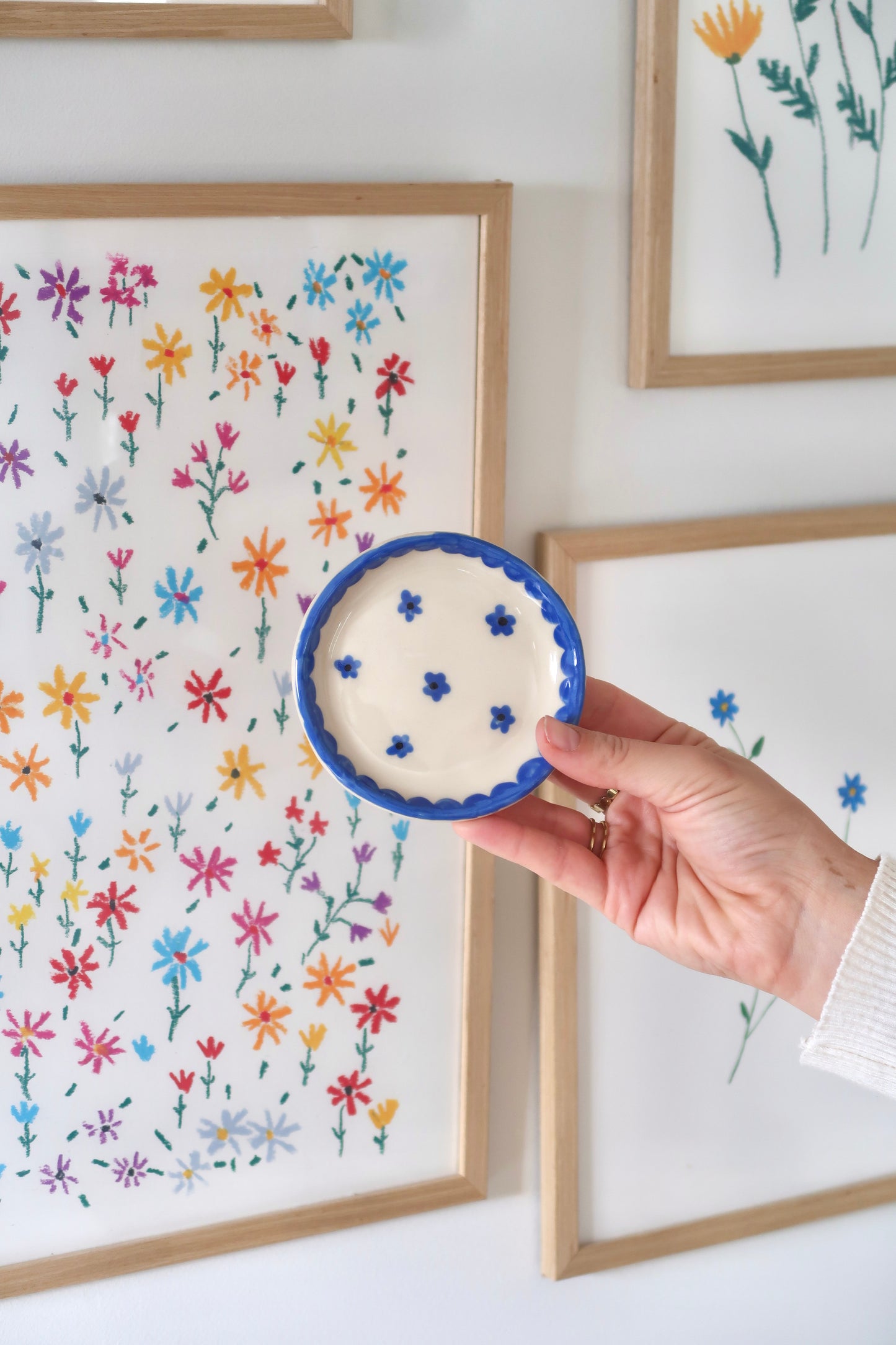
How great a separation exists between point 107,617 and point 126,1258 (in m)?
0.55

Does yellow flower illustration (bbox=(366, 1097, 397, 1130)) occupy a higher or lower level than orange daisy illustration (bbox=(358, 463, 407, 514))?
lower

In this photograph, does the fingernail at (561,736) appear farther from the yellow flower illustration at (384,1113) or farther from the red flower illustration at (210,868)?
the yellow flower illustration at (384,1113)

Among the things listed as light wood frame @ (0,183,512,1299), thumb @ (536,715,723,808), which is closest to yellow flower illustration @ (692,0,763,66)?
light wood frame @ (0,183,512,1299)

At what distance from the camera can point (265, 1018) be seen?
2.65 feet

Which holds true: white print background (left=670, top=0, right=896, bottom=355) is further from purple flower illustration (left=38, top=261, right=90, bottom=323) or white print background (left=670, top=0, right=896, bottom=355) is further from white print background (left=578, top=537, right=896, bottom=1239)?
purple flower illustration (left=38, top=261, right=90, bottom=323)

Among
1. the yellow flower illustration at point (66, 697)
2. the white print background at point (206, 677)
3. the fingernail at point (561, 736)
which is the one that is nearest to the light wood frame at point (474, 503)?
the white print background at point (206, 677)

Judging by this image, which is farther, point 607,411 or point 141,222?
point 607,411

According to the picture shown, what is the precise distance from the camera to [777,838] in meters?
0.71

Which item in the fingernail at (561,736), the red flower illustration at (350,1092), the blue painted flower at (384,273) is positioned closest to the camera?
the fingernail at (561,736)

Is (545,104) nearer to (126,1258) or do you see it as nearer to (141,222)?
(141,222)

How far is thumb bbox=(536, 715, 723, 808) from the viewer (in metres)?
0.63

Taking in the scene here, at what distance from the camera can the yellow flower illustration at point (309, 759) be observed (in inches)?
30.9

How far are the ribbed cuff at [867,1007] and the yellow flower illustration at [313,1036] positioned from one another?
398mm

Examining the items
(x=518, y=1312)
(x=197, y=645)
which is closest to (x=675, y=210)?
(x=197, y=645)
